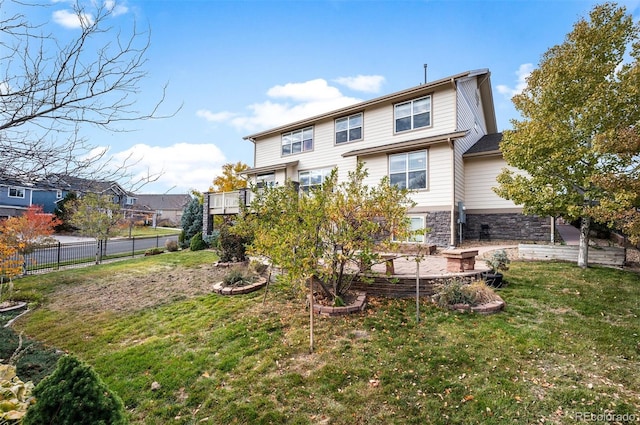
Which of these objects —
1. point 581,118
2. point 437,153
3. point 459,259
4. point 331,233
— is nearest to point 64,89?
point 331,233

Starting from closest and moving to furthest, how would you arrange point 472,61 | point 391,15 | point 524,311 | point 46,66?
point 46,66 < point 524,311 < point 391,15 < point 472,61

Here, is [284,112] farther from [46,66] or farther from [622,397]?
[622,397]

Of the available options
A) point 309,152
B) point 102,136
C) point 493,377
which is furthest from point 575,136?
point 309,152

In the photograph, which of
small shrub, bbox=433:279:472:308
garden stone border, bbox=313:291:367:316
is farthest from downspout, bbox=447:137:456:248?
garden stone border, bbox=313:291:367:316

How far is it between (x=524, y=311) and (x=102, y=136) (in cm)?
694

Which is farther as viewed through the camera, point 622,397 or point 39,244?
point 39,244

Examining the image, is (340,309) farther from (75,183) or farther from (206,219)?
(206,219)

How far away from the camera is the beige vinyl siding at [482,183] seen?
41.4 feet

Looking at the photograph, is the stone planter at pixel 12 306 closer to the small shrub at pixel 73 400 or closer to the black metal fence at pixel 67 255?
the black metal fence at pixel 67 255

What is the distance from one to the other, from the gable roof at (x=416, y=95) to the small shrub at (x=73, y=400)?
1341 cm

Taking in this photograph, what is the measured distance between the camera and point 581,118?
7676 millimetres

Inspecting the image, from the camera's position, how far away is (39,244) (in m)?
12.9

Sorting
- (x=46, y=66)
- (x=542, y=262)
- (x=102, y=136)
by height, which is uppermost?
(x=46, y=66)

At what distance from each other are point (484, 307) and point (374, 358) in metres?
2.58
